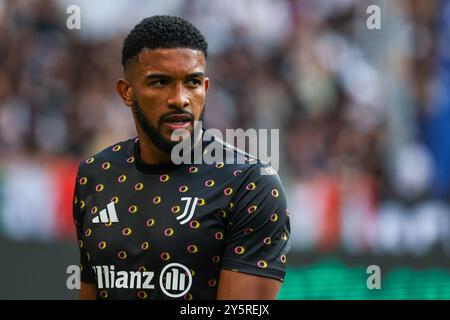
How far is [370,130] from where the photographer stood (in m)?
8.98

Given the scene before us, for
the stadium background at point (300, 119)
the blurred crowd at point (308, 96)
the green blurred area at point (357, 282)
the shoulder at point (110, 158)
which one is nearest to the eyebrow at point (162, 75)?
the shoulder at point (110, 158)

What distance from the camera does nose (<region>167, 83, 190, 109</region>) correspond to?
11.0ft

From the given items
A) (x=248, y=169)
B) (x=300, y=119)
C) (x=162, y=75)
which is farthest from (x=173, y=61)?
(x=300, y=119)

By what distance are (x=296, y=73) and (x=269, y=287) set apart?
593 cm

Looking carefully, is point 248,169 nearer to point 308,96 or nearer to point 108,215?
point 108,215

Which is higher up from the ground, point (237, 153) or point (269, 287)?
point (237, 153)

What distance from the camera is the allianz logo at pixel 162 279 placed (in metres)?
3.27

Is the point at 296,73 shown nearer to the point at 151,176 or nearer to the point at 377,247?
the point at 377,247

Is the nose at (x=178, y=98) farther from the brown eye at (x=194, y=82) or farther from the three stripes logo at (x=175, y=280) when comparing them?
the three stripes logo at (x=175, y=280)

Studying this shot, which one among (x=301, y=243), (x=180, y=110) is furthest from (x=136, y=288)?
(x=301, y=243)

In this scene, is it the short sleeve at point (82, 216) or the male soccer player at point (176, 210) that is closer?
the male soccer player at point (176, 210)

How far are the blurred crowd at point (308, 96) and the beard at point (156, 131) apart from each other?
16.0ft

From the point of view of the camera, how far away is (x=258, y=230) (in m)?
3.27
